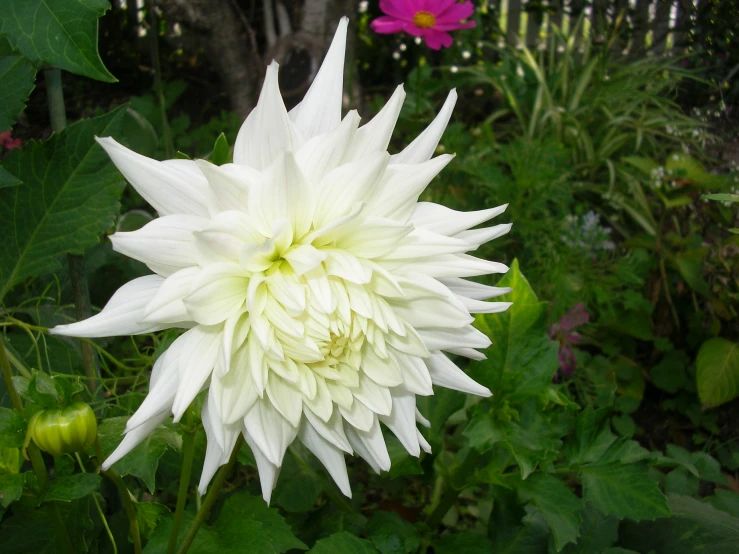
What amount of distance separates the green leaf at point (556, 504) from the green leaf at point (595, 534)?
0.09 m

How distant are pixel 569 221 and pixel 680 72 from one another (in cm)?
153

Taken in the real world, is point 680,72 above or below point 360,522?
above

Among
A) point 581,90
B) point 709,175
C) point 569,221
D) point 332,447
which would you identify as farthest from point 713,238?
point 332,447

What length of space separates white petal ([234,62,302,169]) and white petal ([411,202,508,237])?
0.16 m

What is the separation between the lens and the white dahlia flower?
0.66 meters

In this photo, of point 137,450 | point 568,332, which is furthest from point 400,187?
point 568,332

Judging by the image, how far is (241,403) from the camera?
69 centimetres

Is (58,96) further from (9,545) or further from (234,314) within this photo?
(9,545)

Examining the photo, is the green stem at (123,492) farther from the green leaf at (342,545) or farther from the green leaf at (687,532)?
the green leaf at (687,532)

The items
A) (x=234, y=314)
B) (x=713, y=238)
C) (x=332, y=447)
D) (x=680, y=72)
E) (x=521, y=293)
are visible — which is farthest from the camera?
(x=680, y=72)

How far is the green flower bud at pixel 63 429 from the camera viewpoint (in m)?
0.67

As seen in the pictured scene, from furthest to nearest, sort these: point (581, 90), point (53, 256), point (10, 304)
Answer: point (581, 90)
point (10, 304)
point (53, 256)

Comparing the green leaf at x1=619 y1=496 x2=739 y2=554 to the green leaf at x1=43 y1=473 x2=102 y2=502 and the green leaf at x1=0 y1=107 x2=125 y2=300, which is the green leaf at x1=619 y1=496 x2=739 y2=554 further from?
the green leaf at x1=0 y1=107 x2=125 y2=300

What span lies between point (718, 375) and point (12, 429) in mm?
1928
